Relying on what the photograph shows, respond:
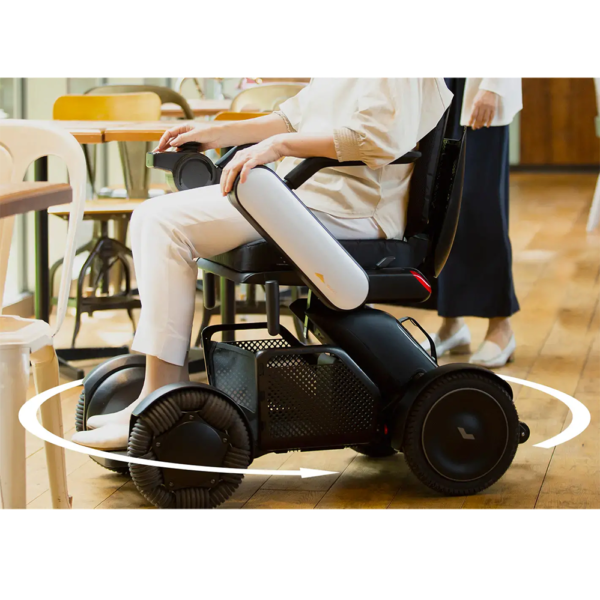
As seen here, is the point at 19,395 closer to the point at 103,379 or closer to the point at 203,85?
the point at 103,379

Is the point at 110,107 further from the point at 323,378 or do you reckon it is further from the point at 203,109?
the point at 323,378

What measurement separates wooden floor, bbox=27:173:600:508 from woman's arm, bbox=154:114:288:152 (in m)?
0.65

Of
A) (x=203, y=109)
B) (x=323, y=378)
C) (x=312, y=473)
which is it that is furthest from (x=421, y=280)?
(x=203, y=109)

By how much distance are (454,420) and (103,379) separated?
0.70 m

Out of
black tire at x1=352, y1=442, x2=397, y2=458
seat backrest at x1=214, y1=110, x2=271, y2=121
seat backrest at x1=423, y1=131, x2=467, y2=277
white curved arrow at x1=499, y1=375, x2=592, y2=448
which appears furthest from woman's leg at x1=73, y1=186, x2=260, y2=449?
seat backrest at x1=214, y1=110, x2=271, y2=121

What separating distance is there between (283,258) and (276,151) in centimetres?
19

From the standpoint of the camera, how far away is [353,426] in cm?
177

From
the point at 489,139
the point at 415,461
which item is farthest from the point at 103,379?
the point at 489,139

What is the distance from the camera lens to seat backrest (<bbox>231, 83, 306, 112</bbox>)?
11.0 ft

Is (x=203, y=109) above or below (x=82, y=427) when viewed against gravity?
above

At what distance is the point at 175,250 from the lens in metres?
1.68

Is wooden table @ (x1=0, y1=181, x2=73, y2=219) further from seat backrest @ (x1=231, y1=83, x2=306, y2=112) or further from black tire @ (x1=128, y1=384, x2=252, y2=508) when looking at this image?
seat backrest @ (x1=231, y1=83, x2=306, y2=112)

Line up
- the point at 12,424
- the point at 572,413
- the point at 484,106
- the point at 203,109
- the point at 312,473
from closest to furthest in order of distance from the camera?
the point at 12,424 < the point at 312,473 < the point at 572,413 < the point at 484,106 < the point at 203,109

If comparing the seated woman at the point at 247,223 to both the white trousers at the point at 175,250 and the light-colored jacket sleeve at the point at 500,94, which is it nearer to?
the white trousers at the point at 175,250
